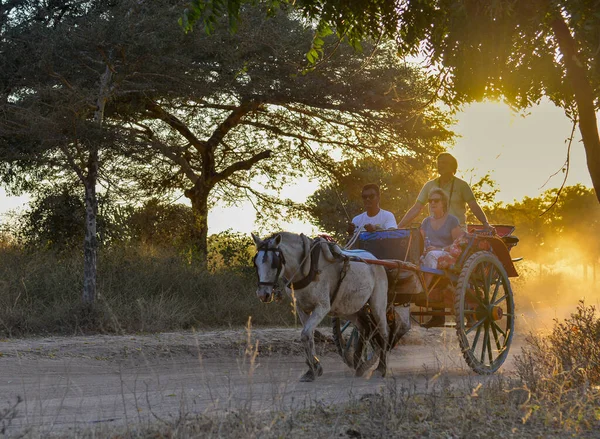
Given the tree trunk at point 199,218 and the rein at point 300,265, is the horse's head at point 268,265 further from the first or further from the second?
the tree trunk at point 199,218

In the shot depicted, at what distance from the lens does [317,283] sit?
9.11m

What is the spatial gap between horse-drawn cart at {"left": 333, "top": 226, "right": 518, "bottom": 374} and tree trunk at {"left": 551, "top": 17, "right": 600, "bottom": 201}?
142 cm

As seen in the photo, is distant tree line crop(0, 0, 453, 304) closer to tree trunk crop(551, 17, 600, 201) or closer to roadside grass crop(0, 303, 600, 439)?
tree trunk crop(551, 17, 600, 201)

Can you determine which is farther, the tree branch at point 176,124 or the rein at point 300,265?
the tree branch at point 176,124

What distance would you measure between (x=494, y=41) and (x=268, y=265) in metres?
4.30

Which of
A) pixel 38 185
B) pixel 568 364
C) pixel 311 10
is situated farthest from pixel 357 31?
pixel 38 185

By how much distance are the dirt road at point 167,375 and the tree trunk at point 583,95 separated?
2882mm

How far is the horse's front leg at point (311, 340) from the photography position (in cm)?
885

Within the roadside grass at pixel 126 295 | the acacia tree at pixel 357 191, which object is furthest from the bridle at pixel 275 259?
the acacia tree at pixel 357 191

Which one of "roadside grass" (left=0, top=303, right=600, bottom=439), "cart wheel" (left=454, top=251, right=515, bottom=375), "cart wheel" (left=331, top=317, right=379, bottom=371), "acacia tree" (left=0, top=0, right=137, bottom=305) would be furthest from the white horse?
"acacia tree" (left=0, top=0, right=137, bottom=305)

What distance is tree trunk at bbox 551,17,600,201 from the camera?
1081cm

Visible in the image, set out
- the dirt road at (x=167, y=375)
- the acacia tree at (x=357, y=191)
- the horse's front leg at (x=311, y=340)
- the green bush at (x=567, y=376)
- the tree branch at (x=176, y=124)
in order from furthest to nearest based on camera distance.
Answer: the acacia tree at (x=357, y=191)
the tree branch at (x=176, y=124)
the horse's front leg at (x=311, y=340)
the dirt road at (x=167, y=375)
the green bush at (x=567, y=376)

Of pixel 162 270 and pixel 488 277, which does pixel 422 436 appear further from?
pixel 162 270

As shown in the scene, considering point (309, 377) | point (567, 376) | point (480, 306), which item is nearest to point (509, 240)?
point (480, 306)
